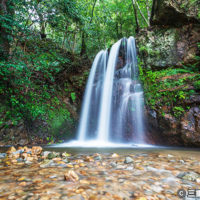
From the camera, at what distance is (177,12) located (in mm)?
7078

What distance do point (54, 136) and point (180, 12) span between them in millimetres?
8646

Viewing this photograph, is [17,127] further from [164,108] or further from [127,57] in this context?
[127,57]

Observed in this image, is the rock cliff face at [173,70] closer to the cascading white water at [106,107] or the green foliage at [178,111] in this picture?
the green foliage at [178,111]

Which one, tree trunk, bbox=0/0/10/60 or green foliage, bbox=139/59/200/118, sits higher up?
tree trunk, bbox=0/0/10/60

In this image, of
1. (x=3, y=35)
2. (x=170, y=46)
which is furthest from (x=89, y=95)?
(x=170, y=46)

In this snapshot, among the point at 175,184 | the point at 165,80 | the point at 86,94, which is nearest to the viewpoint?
the point at 175,184

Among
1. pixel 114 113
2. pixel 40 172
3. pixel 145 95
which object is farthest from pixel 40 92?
pixel 40 172

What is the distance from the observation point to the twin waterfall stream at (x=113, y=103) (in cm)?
552

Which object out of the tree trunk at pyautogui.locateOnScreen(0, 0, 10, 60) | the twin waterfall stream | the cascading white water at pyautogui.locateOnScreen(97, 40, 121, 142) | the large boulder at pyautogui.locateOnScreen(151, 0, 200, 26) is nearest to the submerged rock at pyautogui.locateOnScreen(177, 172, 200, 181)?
the twin waterfall stream

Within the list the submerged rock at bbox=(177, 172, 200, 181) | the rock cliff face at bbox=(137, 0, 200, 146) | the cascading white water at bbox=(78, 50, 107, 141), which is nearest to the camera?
the submerged rock at bbox=(177, 172, 200, 181)

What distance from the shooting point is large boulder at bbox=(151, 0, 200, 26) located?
6.82m

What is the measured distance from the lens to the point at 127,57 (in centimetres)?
832

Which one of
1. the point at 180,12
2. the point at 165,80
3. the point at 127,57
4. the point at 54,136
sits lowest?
the point at 54,136

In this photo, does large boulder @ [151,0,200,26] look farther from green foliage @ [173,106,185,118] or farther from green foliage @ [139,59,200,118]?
green foliage @ [173,106,185,118]
